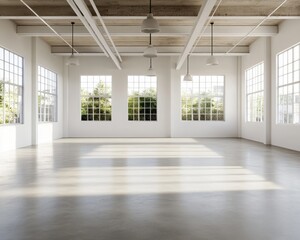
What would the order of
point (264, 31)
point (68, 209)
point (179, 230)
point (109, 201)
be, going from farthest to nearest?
point (264, 31) < point (109, 201) < point (68, 209) < point (179, 230)

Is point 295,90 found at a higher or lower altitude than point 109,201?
higher

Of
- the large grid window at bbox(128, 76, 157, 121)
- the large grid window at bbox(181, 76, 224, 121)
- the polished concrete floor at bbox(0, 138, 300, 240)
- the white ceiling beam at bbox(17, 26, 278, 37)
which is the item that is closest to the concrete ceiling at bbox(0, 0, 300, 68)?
the white ceiling beam at bbox(17, 26, 278, 37)

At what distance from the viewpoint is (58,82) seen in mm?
17234

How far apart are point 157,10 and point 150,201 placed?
643cm

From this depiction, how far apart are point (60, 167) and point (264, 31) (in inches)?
342

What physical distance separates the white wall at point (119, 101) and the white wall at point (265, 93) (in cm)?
370

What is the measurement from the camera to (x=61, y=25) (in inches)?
467

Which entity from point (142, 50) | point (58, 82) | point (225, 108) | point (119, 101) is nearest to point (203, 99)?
point (225, 108)

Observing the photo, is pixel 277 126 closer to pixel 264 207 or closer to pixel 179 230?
pixel 264 207

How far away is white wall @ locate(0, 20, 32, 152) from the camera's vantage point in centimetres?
1108

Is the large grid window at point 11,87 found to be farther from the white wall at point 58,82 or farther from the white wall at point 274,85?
the white wall at point 274,85

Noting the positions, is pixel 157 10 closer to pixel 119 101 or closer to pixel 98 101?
pixel 119 101

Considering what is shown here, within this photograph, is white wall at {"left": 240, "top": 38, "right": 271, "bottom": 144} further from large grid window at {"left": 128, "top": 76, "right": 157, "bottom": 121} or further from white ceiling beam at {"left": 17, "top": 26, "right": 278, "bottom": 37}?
large grid window at {"left": 128, "top": 76, "right": 157, "bottom": 121}

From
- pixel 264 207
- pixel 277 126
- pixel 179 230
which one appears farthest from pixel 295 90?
pixel 179 230
